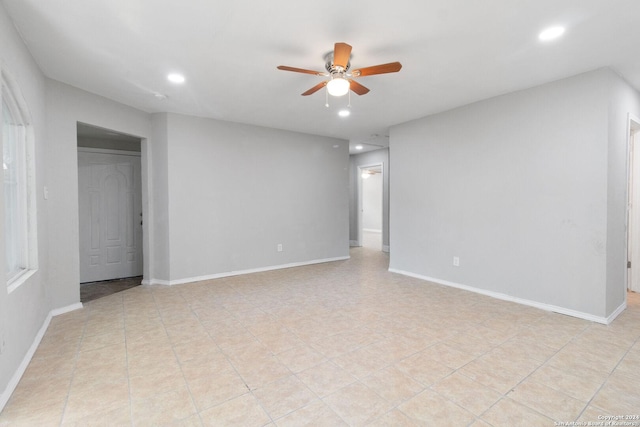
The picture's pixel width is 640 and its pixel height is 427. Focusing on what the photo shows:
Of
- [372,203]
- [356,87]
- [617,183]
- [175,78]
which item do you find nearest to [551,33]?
[356,87]

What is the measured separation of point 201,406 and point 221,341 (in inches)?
33.3

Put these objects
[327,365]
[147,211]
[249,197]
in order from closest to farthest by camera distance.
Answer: [327,365] → [147,211] → [249,197]

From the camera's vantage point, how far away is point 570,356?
232 centimetres

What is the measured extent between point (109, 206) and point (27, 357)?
3.12 metres

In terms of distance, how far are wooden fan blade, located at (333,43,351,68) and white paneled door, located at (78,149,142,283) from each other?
4205 millimetres

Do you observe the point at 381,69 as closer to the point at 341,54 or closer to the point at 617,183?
the point at 341,54

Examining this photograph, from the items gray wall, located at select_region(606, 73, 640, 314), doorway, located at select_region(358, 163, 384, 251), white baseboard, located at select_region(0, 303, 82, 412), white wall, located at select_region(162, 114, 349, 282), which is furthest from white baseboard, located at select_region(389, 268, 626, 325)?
doorway, located at select_region(358, 163, 384, 251)

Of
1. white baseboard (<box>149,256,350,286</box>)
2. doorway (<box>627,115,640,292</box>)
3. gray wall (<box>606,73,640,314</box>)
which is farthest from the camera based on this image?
white baseboard (<box>149,256,350,286</box>)

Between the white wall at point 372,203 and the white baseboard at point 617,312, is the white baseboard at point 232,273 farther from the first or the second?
the white wall at point 372,203

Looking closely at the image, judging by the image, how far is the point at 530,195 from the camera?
134 inches

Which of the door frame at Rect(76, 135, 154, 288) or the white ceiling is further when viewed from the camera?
the door frame at Rect(76, 135, 154, 288)

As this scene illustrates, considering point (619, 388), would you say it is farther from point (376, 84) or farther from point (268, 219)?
point (268, 219)

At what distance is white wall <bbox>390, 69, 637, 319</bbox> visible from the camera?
2965 mm

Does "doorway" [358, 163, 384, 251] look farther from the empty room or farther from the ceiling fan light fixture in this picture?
the ceiling fan light fixture
